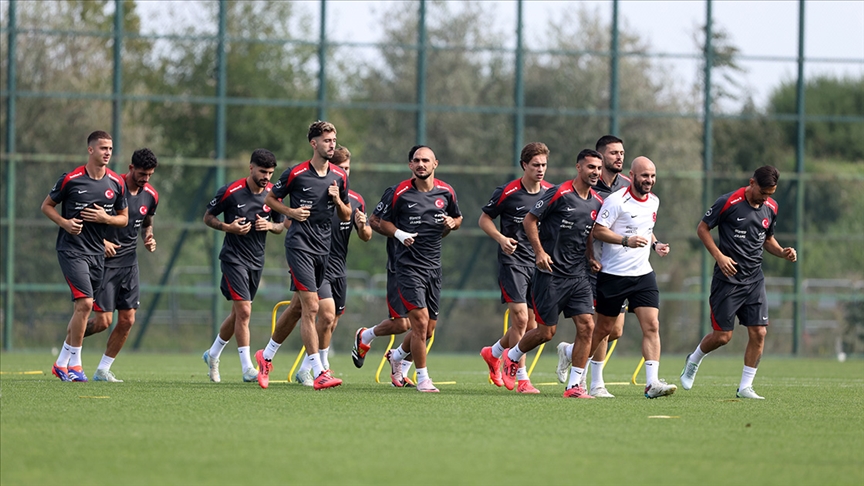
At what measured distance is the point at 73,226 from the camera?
38.3 feet

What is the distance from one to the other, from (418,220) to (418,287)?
2.06 ft

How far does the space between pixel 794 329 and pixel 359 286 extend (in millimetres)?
7956

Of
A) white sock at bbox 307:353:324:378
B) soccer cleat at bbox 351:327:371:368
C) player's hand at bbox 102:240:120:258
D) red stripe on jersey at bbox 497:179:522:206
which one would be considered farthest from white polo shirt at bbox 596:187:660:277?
player's hand at bbox 102:240:120:258

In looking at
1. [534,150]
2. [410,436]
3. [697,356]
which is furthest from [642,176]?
[410,436]

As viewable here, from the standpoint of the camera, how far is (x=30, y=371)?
14055mm

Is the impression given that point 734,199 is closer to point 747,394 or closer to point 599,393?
point 747,394

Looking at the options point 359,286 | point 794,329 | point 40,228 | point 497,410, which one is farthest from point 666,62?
point 497,410

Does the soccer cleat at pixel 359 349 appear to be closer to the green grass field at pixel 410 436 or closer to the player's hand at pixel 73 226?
the green grass field at pixel 410 436

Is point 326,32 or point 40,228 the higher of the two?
point 326,32

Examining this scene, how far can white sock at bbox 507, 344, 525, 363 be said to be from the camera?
1120cm

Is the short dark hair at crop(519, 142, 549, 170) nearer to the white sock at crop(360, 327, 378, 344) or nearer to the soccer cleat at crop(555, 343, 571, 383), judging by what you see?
the soccer cleat at crop(555, 343, 571, 383)

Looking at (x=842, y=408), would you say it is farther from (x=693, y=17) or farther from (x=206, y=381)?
(x=693, y=17)

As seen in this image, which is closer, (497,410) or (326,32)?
(497,410)

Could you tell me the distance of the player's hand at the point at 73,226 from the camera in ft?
38.3
